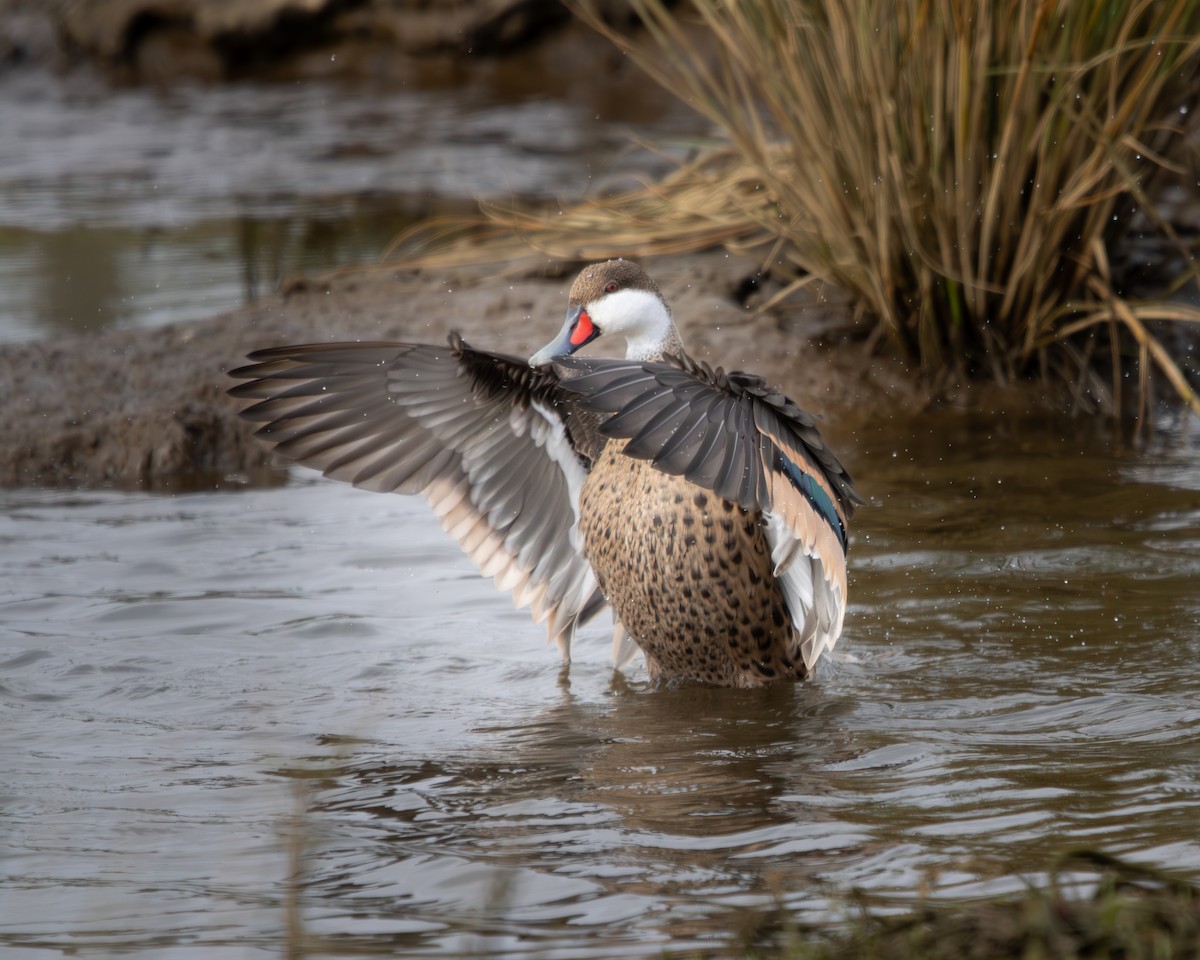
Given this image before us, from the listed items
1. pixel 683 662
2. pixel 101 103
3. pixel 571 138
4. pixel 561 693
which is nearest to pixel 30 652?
pixel 561 693

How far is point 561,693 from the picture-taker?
4402 millimetres

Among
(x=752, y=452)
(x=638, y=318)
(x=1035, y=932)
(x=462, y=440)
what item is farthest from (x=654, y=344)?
(x=1035, y=932)

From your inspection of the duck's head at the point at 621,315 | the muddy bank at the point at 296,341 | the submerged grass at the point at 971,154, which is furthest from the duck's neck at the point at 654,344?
the muddy bank at the point at 296,341

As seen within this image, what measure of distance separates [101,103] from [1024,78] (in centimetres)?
882

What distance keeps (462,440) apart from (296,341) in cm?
214

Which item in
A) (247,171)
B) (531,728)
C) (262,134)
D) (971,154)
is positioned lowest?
(531,728)

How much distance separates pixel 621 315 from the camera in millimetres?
4582

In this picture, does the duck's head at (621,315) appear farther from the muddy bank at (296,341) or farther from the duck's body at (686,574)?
the muddy bank at (296,341)

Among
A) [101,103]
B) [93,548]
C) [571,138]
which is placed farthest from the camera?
[101,103]

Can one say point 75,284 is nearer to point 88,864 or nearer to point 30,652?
point 30,652

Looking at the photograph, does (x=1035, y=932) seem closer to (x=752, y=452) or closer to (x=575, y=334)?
(x=752, y=452)

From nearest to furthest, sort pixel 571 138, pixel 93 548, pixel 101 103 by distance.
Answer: pixel 93 548
pixel 571 138
pixel 101 103

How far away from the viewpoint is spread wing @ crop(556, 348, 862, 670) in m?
3.55

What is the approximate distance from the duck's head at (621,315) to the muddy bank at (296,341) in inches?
64.3
